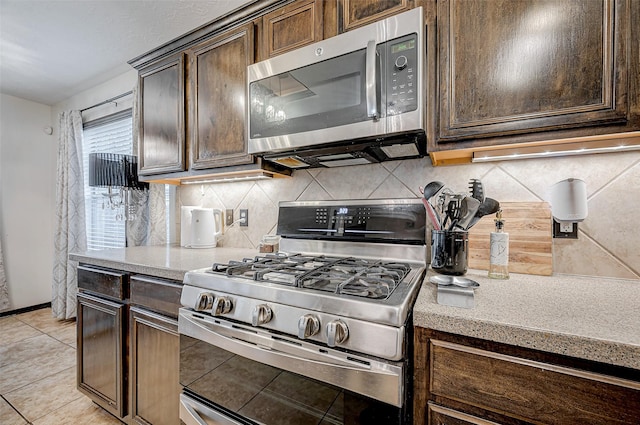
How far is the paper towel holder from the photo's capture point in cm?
103

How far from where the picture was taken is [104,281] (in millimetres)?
1491

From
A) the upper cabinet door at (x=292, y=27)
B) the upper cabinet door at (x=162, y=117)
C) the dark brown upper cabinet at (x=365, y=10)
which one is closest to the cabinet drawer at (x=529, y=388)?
the dark brown upper cabinet at (x=365, y=10)

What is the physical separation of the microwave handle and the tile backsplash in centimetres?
44

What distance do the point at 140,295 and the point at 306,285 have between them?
962 mm

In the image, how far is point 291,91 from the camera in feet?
4.18

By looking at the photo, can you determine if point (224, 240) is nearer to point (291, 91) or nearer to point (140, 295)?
point (140, 295)

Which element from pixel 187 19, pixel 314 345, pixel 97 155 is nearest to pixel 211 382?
pixel 314 345

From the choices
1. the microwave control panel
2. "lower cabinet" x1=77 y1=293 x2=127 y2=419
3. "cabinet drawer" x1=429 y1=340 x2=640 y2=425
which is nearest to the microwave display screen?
the microwave control panel

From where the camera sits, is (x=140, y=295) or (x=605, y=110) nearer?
(x=605, y=110)

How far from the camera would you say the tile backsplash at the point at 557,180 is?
1028 mm

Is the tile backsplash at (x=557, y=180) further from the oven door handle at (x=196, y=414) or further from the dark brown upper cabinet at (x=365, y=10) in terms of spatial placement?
the oven door handle at (x=196, y=414)

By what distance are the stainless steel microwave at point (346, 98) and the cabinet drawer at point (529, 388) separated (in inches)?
29.7

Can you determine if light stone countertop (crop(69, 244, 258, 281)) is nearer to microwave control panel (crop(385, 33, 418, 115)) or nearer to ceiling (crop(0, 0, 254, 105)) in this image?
microwave control panel (crop(385, 33, 418, 115))

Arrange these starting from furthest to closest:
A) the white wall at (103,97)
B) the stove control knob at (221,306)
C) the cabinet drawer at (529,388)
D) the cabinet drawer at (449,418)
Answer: the white wall at (103,97), the stove control knob at (221,306), the cabinet drawer at (449,418), the cabinet drawer at (529,388)
